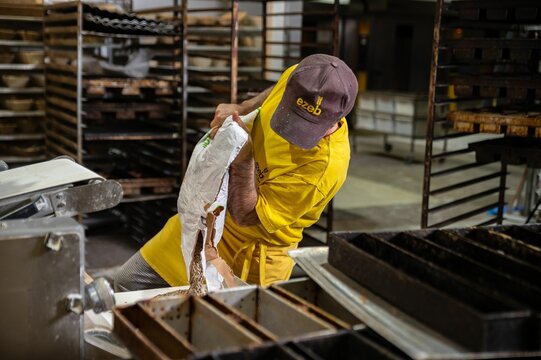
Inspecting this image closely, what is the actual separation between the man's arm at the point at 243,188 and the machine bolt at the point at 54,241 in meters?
0.89

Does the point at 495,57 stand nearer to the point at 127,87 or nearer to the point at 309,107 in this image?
the point at 309,107

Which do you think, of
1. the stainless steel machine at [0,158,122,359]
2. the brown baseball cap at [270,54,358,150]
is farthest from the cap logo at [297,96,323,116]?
the stainless steel machine at [0,158,122,359]

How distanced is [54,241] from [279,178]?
134cm

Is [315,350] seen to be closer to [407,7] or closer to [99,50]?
[99,50]

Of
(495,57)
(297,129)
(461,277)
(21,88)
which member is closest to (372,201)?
(495,57)

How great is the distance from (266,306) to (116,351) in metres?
0.54

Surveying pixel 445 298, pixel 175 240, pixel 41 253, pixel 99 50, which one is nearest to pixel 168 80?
pixel 99 50

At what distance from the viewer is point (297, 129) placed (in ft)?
8.34

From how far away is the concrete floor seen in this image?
5723 millimetres

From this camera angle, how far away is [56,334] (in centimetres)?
167

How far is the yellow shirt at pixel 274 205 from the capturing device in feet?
9.02

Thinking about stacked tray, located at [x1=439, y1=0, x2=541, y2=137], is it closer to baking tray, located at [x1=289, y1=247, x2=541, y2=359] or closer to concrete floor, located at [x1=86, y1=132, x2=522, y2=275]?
concrete floor, located at [x1=86, y1=132, x2=522, y2=275]

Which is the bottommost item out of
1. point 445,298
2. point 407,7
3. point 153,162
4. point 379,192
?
point 379,192

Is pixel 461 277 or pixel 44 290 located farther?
pixel 44 290
